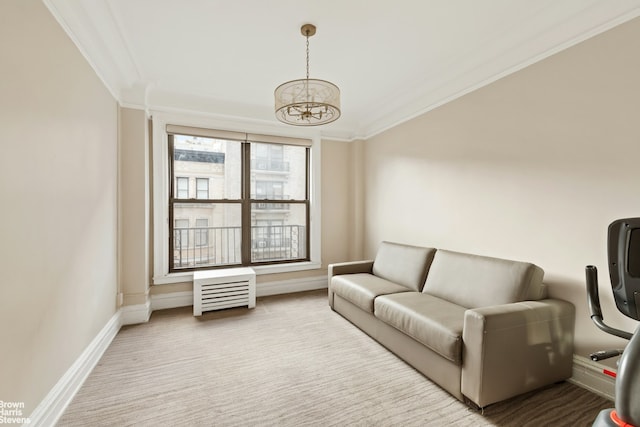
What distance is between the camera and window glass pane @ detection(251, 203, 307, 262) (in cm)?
425

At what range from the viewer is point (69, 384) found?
1.83 m

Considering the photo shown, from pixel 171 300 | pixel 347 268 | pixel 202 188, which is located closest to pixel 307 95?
pixel 347 268

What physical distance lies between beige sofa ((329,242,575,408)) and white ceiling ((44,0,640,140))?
1774 millimetres

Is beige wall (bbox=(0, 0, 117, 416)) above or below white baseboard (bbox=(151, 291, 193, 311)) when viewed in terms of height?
above

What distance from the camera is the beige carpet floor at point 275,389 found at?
1688 mm

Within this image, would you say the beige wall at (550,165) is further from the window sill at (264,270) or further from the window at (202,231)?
the window at (202,231)

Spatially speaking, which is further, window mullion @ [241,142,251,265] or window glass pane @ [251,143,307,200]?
window glass pane @ [251,143,307,200]

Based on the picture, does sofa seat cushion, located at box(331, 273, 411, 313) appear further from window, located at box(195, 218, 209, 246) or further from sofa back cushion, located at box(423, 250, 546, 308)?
window, located at box(195, 218, 209, 246)

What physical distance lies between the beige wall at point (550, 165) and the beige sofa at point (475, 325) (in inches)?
10.3

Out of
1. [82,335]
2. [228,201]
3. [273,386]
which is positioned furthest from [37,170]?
[228,201]

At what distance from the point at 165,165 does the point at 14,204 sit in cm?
230

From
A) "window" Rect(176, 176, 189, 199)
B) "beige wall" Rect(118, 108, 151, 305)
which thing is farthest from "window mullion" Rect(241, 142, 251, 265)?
"beige wall" Rect(118, 108, 151, 305)

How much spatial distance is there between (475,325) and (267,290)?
2994 mm

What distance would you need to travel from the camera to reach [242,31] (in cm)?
228
